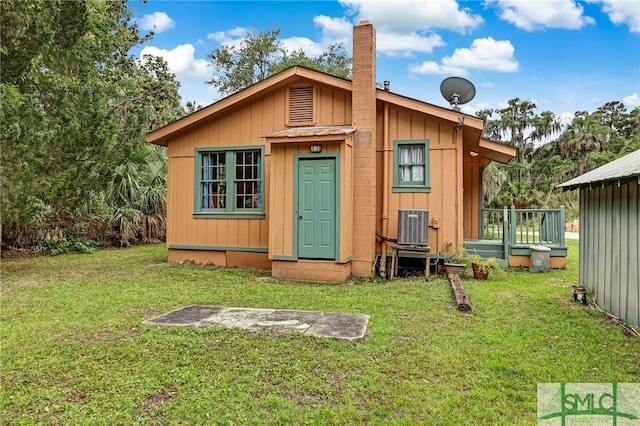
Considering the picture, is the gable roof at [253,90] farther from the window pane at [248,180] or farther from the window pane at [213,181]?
the window pane at [248,180]

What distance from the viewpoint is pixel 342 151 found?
7.34 metres

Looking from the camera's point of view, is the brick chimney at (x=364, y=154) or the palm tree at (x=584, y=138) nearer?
the brick chimney at (x=364, y=154)

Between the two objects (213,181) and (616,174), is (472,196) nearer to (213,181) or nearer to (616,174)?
(213,181)

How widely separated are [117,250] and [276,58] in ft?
54.5

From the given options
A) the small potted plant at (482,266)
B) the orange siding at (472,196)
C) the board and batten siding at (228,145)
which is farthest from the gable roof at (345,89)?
the small potted plant at (482,266)

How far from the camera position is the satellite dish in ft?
28.9

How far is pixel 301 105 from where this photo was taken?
27.9 ft

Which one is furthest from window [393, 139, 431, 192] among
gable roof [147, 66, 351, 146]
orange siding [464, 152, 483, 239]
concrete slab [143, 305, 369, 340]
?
concrete slab [143, 305, 369, 340]

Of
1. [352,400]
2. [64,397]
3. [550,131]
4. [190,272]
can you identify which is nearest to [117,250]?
[190,272]

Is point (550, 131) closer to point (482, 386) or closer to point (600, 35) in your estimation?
point (600, 35)

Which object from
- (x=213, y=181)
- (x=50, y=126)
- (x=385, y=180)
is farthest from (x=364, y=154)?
(x=50, y=126)

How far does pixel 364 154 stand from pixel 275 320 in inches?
160

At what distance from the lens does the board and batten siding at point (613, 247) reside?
4.30 metres

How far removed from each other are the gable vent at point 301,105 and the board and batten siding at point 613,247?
4979 mm
